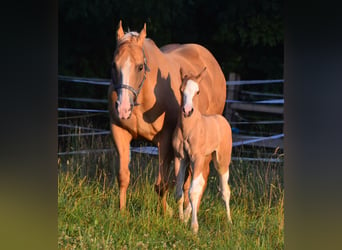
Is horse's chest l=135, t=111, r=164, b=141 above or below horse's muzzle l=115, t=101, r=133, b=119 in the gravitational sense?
below

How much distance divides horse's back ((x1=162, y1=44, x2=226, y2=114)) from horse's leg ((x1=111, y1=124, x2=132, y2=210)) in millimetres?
927

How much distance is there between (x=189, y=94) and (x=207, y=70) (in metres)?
2.00

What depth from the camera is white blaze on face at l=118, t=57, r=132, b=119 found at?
176 inches

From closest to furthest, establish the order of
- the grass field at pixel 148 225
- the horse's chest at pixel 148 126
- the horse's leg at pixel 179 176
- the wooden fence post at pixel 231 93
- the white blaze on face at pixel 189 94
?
the grass field at pixel 148 225, the white blaze on face at pixel 189 94, the horse's leg at pixel 179 176, the horse's chest at pixel 148 126, the wooden fence post at pixel 231 93

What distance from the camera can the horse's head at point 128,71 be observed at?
4.52 m

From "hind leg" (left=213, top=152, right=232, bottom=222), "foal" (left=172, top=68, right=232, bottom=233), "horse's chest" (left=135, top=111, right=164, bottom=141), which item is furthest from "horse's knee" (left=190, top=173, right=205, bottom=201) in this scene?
"horse's chest" (left=135, top=111, right=164, bottom=141)

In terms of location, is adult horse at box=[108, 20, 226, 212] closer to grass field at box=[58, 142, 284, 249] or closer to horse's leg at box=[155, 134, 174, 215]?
horse's leg at box=[155, 134, 174, 215]

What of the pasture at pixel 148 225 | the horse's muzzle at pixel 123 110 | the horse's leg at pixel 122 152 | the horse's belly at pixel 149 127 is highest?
the horse's muzzle at pixel 123 110

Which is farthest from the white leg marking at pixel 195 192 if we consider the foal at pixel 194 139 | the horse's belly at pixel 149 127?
the horse's belly at pixel 149 127

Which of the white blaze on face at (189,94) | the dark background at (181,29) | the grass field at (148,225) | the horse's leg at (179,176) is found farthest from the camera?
the dark background at (181,29)

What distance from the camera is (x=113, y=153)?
28.6 feet

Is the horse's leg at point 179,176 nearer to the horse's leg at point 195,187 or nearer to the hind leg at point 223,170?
the horse's leg at point 195,187

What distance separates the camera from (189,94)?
4602mm

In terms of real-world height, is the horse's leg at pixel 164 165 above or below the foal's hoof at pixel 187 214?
above
